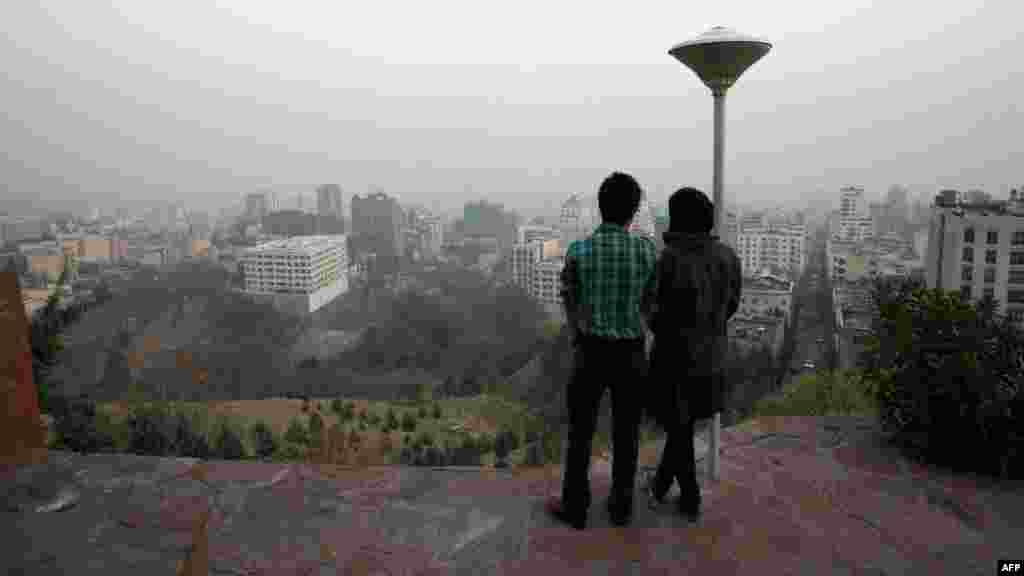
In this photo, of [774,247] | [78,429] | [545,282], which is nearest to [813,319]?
[545,282]

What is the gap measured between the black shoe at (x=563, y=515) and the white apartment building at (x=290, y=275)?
3057cm

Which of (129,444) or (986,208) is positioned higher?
(986,208)

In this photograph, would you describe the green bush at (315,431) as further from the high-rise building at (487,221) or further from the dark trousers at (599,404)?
the high-rise building at (487,221)

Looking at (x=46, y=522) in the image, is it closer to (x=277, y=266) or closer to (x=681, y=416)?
(x=681, y=416)

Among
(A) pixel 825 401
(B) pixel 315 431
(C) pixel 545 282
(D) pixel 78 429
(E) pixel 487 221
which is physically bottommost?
(C) pixel 545 282

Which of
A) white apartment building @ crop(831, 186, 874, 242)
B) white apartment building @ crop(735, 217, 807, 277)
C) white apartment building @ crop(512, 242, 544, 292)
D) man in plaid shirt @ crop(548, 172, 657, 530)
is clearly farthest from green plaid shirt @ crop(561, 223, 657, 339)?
white apartment building @ crop(831, 186, 874, 242)

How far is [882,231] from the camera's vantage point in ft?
126

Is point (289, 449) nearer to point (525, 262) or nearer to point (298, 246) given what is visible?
point (525, 262)

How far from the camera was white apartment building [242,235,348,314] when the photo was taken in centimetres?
3150

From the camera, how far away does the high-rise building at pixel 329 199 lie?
54.8 m

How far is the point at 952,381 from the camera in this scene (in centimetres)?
254

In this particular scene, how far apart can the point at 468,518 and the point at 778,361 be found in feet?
51.4

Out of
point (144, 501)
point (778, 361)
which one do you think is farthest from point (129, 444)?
point (778, 361)

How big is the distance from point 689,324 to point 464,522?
0.89 meters
